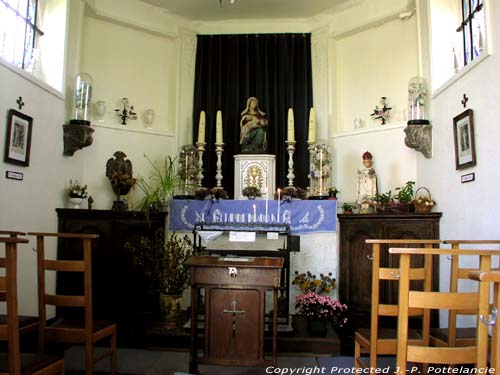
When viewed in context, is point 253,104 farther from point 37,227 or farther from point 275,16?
point 37,227

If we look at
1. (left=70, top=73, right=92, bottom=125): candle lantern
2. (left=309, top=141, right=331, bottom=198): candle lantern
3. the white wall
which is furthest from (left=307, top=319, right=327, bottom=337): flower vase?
(left=70, top=73, right=92, bottom=125): candle lantern

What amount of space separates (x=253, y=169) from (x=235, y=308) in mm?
2861

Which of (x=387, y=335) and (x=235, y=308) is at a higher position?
(x=235, y=308)

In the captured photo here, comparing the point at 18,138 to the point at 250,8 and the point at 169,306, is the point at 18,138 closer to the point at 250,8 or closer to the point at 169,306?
the point at 169,306

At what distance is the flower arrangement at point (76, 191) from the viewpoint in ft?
15.6

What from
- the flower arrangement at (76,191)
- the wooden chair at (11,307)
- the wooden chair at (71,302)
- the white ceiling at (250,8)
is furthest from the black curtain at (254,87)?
the wooden chair at (11,307)

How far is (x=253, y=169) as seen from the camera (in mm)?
5598

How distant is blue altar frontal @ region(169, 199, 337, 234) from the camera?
15.9 ft

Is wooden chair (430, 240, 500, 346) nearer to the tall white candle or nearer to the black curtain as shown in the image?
the black curtain

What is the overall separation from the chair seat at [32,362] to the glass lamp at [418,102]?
13.3ft

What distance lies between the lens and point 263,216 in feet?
16.0

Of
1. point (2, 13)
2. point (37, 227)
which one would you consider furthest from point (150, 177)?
point (2, 13)

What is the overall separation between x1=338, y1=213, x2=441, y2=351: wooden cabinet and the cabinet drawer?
5.72 feet

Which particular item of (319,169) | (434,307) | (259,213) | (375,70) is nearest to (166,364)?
(259,213)
